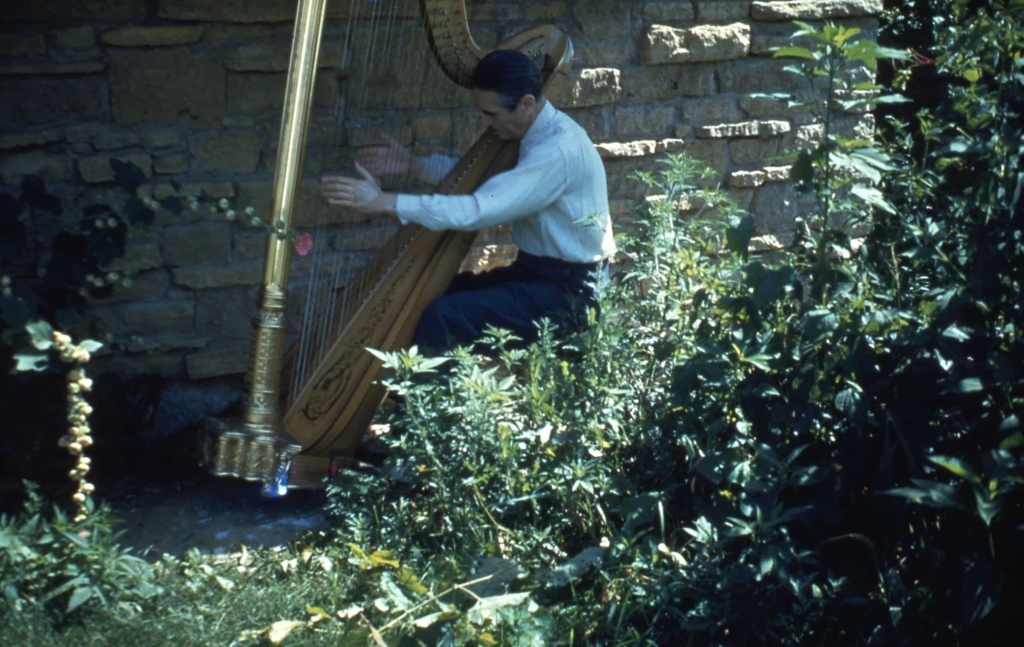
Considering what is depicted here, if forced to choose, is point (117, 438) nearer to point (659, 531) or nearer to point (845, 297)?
point (659, 531)

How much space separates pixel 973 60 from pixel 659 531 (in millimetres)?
1335

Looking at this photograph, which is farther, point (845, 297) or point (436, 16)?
point (436, 16)

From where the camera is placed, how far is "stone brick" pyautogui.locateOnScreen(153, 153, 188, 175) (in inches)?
138

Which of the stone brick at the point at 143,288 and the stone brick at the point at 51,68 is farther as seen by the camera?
the stone brick at the point at 143,288

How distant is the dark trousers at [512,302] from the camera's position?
10.7 ft

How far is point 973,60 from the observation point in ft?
7.84

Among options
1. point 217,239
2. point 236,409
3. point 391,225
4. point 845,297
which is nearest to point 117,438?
point 236,409

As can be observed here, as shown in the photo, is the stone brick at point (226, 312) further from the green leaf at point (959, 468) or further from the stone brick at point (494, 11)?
the green leaf at point (959, 468)

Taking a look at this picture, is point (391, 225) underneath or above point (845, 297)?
underneath

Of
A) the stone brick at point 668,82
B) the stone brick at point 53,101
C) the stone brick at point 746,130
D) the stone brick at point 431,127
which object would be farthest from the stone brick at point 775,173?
the stone brick at point 53,101

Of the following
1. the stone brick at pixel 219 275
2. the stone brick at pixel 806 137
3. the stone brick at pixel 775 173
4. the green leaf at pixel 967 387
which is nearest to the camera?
the green leaf at pixel 967 387

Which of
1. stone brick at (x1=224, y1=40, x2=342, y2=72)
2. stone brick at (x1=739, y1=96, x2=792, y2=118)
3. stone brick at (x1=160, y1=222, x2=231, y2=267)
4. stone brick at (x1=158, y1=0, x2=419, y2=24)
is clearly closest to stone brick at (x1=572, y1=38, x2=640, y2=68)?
stone brick at (x1=739, y1=96, x2=792, y2=118)

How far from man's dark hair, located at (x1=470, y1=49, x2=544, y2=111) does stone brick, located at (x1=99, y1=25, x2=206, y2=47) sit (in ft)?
3.05

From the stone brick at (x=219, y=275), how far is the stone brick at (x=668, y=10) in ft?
6.00
